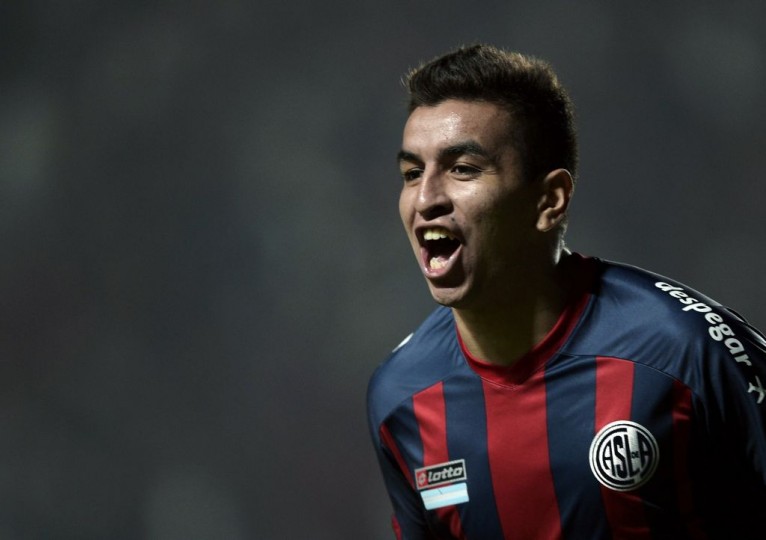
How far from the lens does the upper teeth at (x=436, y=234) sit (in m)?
2.60

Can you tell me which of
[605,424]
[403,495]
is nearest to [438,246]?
[605,424]

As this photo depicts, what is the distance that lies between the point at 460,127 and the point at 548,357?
63 centimetres

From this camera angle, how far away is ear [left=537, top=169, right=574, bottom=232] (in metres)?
2.67

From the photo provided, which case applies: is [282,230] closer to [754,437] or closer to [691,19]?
[691,19]

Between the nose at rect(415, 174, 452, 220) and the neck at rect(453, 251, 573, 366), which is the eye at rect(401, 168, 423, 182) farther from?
the neck at rect(453, 251, 573, 366)

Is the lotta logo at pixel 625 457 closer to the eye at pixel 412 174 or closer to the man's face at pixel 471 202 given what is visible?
the man's face at pixel 471 202

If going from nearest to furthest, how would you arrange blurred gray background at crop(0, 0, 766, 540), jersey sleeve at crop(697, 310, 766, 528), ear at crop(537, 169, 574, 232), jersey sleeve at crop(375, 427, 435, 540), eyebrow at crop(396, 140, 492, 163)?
jersey sleeve at crop(697, 310, 766, 528), eyebrow at crop(396, 140, 492, 163), ear at crop(537, 169, 574, 232), jersey sleeve at crop(375, 427, 435, 540), blurred gray background at crop(0, 0, 766, 540)

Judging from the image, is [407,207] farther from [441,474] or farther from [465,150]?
[441,474]

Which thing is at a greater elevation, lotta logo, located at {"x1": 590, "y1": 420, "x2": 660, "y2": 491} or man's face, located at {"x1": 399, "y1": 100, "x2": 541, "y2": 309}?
man's face, located at {"x1": 399, "y1": 100, "x2": 541, "y2": 309}

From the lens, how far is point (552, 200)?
2.69 meters

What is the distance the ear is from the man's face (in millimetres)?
20

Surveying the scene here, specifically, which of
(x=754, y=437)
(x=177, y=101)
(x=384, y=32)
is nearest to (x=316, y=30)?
(x=384, y=32)

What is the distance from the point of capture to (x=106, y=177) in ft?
17.5


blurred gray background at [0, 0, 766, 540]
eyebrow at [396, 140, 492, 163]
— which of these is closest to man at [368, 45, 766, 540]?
eyebrow at [396, 140, 492, 163]
